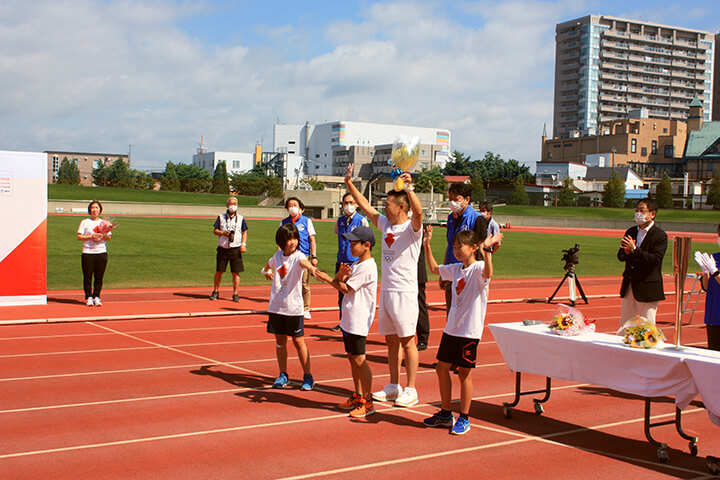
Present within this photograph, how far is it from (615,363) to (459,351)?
1332mm

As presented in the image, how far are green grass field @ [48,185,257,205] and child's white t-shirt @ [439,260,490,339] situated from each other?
6853cm

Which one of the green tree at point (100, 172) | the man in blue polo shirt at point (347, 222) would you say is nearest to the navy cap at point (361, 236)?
the man in blue polo shirt at point (347, 222)

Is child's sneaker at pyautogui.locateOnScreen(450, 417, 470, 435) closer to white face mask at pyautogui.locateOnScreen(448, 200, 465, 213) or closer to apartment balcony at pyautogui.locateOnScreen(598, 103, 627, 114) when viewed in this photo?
white face mask at pyautogui.locateOnScreen(448, 200, 465, 213)

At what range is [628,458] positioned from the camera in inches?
218

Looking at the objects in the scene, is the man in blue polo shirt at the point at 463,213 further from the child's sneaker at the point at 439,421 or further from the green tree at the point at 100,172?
the green tree at the point at 100,172

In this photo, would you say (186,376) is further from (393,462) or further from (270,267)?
(393,462)

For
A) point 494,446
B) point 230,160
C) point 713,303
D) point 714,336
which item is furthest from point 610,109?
point 494,446

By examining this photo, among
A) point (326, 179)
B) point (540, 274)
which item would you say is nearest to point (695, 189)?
point (326, 179)

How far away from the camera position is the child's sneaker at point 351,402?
6547mm

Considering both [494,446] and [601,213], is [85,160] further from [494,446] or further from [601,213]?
[494,446]

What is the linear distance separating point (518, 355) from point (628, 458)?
1399 mm

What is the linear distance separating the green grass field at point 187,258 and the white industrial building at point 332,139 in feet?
360

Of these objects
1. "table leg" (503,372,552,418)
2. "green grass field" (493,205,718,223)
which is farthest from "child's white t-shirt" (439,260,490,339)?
"green grass field" (493,205,718,223)

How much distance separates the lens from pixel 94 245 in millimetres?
12969
